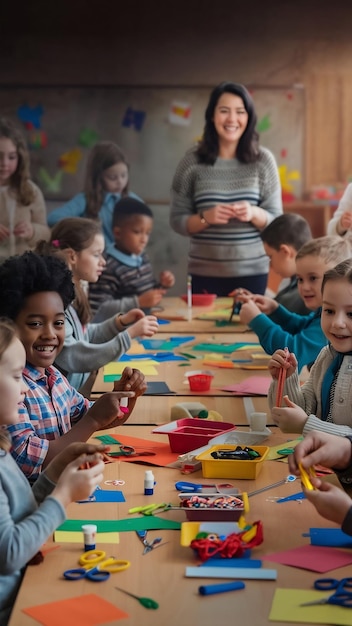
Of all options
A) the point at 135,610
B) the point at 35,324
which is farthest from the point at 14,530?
the point at 35,324

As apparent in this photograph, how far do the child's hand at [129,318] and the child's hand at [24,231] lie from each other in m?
2.23

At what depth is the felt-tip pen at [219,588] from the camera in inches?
59.8

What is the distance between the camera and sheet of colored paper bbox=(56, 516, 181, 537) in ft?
5.95

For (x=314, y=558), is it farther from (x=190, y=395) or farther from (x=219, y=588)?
(x=190, y=395)

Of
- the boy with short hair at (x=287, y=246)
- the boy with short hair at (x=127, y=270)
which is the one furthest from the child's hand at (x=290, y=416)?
the boy with short hair at (x=127, y=270)

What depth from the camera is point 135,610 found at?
1460 mm

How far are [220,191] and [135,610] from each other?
3.90 metres

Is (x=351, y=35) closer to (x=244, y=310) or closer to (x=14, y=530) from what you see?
(x=244, y=310)

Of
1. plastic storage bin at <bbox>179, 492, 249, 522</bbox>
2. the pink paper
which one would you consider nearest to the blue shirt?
the pink paper

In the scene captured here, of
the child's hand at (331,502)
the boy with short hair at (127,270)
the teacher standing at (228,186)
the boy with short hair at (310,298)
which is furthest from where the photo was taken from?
the boy with short hair at (127,270)

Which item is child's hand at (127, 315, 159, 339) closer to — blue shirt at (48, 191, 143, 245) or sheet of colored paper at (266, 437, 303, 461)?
sheet of colored paper at (266, 437, 303, 461)

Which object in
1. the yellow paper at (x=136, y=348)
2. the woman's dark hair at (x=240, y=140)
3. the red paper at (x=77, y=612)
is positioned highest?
the woman's dark hair at (x=240, y=140)

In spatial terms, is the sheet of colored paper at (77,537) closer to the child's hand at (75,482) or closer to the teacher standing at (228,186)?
the child's hand at (75,482)

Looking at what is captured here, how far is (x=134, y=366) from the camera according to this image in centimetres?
350
